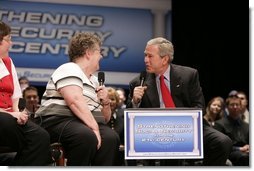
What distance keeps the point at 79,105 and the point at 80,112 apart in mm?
57

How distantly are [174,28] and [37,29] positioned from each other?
2285mm

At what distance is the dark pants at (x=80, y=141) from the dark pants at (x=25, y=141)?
0.58 ft

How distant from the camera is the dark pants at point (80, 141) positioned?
13.7 ft

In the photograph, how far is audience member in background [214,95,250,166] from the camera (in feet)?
24.8

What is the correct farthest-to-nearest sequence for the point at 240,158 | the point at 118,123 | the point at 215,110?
the point at 215,110 < the point at 240,158 < the point at 118,123

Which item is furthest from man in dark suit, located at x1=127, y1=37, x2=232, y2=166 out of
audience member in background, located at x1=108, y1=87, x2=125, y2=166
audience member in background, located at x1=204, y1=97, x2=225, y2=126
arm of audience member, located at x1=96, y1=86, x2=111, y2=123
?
audience member in background, located at x1=204, y1=97, x2=225, y2=126

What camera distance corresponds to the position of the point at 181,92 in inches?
199

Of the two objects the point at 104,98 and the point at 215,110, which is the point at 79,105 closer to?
the point at 104,98

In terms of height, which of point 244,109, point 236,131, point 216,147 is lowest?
point 216,147

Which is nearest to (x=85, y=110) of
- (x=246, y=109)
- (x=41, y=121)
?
(x=41, y=121)

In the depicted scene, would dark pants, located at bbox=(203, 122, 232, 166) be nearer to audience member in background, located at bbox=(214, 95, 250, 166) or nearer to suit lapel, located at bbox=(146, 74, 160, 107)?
suit lapel, located at bbox=(146, 74, 160, 107)

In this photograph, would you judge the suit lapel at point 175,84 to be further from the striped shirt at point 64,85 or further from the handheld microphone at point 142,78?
the striped shirt at point 64,85

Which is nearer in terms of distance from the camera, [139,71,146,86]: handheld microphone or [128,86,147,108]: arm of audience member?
[128,86,147,108]: arm of audience member

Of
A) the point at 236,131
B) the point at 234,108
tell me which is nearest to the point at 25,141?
the point at 236,131
